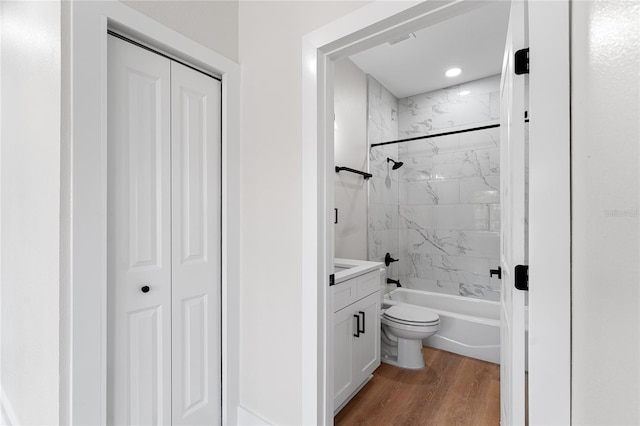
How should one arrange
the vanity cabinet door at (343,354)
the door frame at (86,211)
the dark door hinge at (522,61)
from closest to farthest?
1. the dark door hinge at (522,61)
2. the door frame at (86,211)
3. the vanity cabinet door at (343,354)

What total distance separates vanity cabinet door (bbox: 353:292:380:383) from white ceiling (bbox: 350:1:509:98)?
2.11 metres

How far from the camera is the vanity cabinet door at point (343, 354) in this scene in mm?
1770

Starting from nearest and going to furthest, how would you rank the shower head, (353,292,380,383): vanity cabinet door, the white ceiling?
(353,292,380,383): vanity cabinet door
the white ceiling
the shower head

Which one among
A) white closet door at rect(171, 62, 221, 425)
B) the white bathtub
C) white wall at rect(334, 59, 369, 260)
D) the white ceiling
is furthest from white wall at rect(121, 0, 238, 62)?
the white bathtub

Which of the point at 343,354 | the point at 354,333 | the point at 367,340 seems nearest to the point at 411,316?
the point at 367,340

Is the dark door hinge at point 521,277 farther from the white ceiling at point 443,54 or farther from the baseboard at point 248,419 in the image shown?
the white ceiling at point 443,54

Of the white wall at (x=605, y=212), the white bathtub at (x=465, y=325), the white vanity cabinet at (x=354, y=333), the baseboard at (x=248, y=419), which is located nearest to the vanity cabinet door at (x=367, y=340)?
the white vanity cabinet at (x=354, y=333)

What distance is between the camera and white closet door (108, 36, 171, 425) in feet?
4.05

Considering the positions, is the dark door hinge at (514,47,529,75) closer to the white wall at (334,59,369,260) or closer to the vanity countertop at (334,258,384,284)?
the vanity countertop at (334,258,384,284)

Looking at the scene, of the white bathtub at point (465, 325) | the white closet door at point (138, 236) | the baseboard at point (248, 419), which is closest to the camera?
the white closet door at point (138, 236)

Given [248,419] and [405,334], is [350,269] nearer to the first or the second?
[405,334]

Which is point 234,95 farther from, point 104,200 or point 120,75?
point 104,200

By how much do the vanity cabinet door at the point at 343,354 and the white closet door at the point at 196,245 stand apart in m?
0.68

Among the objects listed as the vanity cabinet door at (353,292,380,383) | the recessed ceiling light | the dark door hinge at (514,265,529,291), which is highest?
the recessed ceiling light
